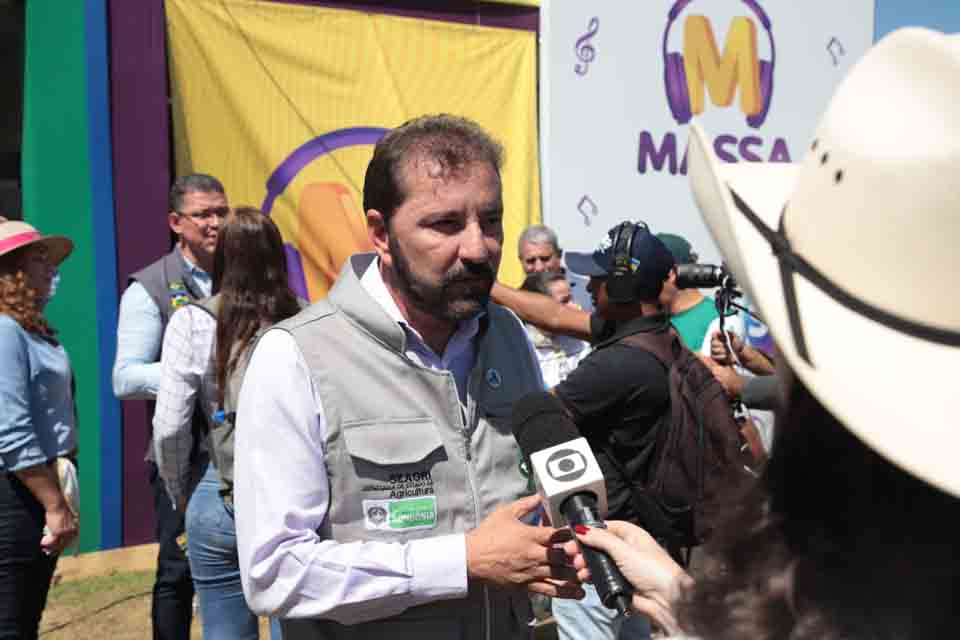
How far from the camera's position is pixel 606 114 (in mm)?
7387

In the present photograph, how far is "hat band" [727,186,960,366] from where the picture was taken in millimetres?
822

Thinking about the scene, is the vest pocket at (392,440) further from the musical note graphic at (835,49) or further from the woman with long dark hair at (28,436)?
the musical note graphic at (835,49)

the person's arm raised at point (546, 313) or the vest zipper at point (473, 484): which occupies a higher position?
the vest zipper at point (473, 484)

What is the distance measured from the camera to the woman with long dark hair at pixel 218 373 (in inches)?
120

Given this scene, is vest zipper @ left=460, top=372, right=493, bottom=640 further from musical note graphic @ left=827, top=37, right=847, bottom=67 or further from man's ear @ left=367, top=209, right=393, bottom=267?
musical note graphic @ left=827, top=37, right=847, bottom=67

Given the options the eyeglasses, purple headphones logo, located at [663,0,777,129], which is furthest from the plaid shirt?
purple headphones logo, located at [663,0,777,129]

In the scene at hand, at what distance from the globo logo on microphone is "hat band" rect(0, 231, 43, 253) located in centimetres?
251

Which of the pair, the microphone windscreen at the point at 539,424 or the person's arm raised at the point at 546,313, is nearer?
the microphone windscreen at the point at 539,424

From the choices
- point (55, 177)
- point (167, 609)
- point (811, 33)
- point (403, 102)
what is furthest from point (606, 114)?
point (167, 609)

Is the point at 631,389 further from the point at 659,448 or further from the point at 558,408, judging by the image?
the point at 558,408

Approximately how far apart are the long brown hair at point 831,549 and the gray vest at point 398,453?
971 mm

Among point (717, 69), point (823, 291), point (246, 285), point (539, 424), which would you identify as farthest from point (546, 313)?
point (717, 69)

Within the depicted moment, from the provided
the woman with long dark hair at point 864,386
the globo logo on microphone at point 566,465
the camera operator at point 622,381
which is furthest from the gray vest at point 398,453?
the camera operator at point 622,381

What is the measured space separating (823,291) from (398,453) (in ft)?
3.59
